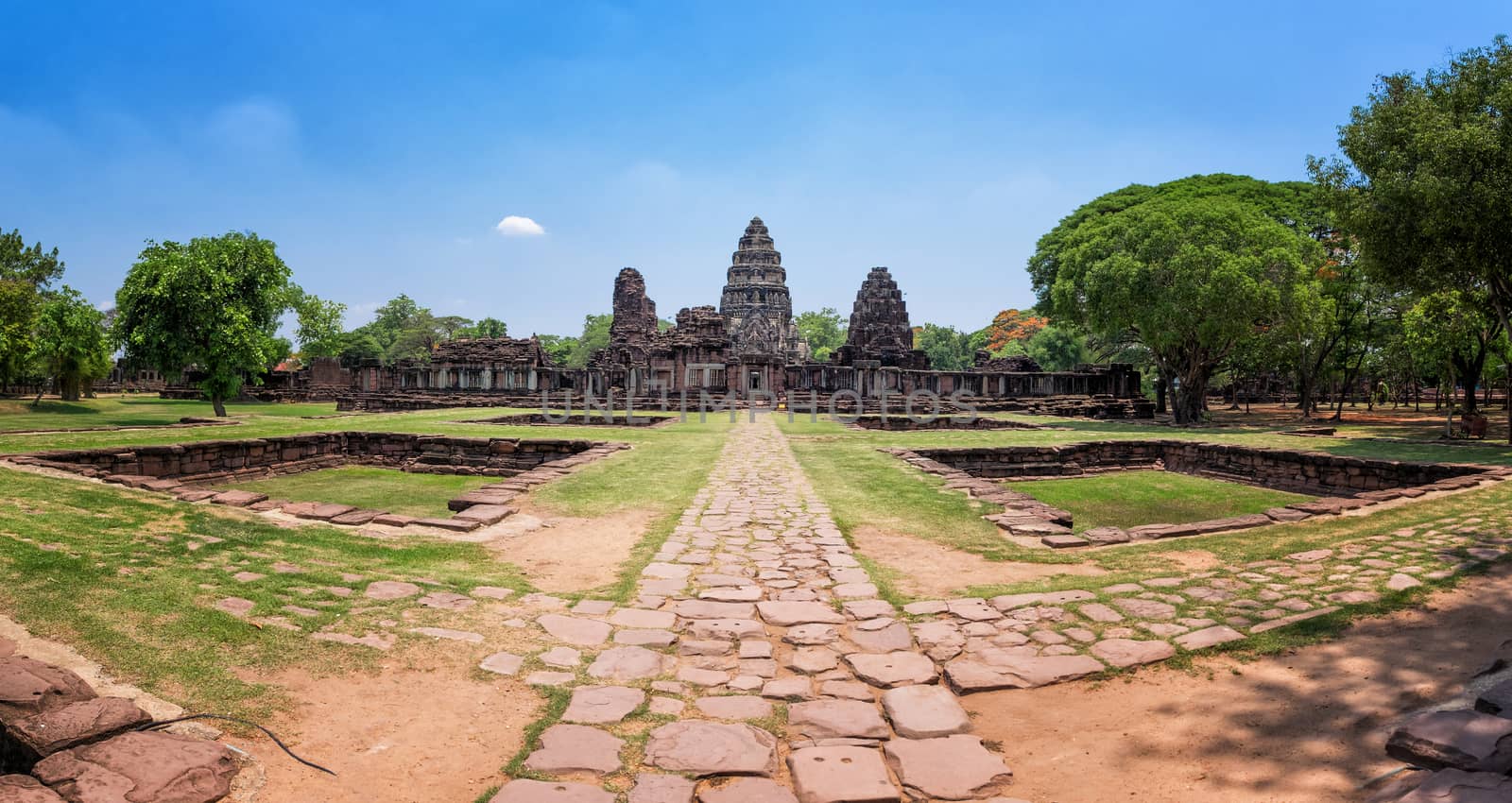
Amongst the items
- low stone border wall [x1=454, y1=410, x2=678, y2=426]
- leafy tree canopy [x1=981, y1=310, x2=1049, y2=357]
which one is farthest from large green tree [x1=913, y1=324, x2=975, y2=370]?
low stone border wall [x1=454, y1=410, x2=678, y2=426]

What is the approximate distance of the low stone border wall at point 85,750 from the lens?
2508 millimetres

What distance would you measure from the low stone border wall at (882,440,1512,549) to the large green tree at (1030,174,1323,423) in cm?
721

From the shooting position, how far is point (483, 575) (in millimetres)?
5777

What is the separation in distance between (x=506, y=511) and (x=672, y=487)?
2.72 m

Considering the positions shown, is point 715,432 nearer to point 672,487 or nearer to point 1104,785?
point 672,487

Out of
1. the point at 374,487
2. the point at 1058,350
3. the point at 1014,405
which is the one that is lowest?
the point at 374,487

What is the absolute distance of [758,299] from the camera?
201 ft

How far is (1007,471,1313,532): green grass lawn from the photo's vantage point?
35.7 ft

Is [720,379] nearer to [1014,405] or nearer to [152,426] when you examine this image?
[1014,405]

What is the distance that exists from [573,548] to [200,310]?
19.2 metres

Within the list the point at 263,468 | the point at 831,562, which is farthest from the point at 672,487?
the point at 263,468

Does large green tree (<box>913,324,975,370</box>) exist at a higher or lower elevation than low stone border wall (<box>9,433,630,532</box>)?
higher

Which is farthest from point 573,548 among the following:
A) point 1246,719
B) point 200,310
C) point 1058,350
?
point 1058,350

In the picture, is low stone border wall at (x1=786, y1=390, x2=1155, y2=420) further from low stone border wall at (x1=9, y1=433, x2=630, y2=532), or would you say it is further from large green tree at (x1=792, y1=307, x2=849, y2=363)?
large green tree at (x1=792, y1=307, x2=849, y2=363)
